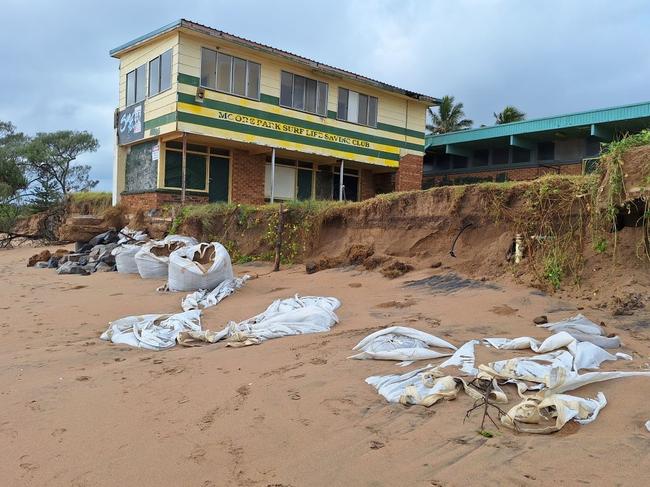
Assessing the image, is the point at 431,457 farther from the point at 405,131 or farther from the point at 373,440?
the point at 405,131

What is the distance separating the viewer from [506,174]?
2064cm

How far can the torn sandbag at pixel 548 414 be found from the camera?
297cm

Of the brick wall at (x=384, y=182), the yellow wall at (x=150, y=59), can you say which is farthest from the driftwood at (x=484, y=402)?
the brick wall at (x=384, y=182)

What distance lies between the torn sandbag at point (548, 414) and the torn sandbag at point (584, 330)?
149cm

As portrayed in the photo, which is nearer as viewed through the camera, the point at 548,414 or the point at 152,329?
the point at 548,414

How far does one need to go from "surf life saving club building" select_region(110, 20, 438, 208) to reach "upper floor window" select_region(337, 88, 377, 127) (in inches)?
1.4

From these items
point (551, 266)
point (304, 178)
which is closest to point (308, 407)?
point (551, 266)

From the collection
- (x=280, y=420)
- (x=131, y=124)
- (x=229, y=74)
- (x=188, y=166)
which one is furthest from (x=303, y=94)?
(x=280, y=420)

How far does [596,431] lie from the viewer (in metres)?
2.90

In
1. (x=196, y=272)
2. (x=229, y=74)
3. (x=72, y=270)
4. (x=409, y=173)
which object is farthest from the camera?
(x=409, y=173)

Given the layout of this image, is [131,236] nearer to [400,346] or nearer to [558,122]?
[400,346]

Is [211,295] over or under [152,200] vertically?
under

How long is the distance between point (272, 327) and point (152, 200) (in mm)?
10871

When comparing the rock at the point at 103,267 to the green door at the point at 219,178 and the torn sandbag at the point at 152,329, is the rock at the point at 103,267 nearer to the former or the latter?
the green door at the point at 219,178
